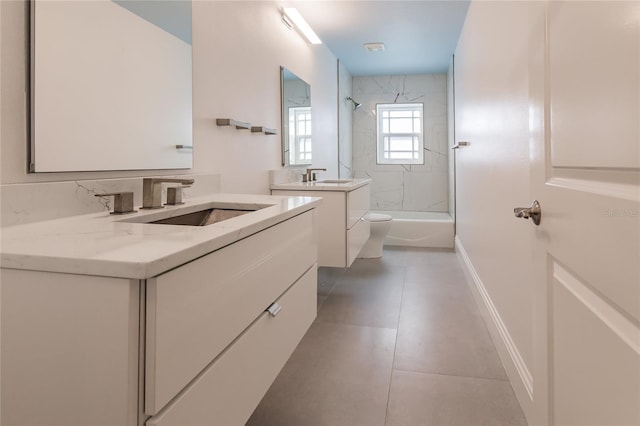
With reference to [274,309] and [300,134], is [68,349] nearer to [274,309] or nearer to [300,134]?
[274,309]

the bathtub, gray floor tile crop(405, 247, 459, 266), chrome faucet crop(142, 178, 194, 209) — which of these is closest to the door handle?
chrome faucet crop(142, 178, 194, 209)

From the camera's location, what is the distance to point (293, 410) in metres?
1.72

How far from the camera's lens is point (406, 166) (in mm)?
6066

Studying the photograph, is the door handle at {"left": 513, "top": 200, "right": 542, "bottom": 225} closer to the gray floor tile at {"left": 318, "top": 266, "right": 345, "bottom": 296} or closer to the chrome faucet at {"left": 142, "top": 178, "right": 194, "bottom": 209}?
the chrome faucet at {"left": 142, "top": 178, "right": 194, "bottom": 209}

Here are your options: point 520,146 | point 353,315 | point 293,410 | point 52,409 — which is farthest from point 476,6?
point 52,409

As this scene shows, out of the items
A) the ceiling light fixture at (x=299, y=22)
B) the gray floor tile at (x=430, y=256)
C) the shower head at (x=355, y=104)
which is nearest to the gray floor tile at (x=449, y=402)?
the gray floor tile at (x=430, y=256)

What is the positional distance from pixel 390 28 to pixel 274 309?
3.41 m

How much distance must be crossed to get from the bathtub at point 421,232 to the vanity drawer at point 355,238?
159 centimetres

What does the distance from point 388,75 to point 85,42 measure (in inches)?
204

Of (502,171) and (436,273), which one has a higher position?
(502,171)

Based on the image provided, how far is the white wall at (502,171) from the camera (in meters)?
1.71

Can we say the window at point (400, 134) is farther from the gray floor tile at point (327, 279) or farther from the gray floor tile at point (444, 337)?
the gray floor tile at point (444, 337)

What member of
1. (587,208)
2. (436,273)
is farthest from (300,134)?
(587,208)

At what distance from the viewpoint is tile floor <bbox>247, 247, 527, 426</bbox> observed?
1693 millimetres
